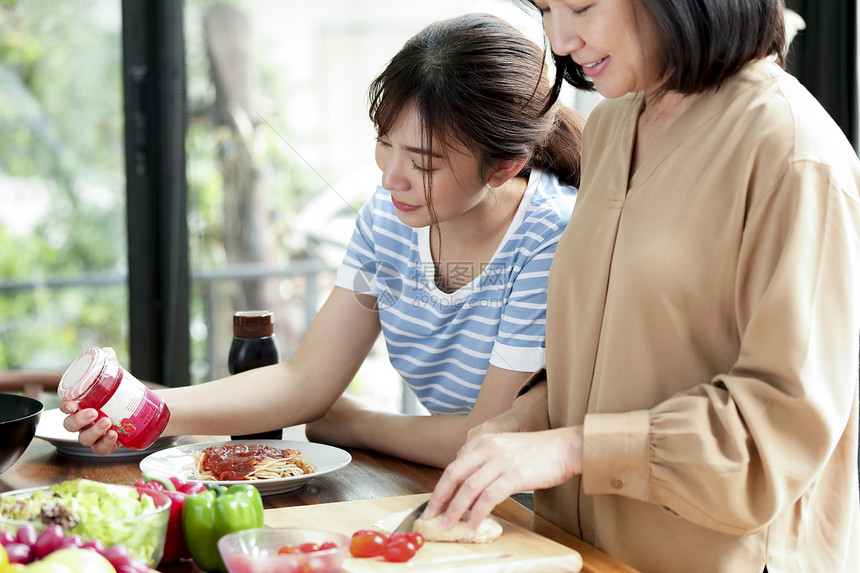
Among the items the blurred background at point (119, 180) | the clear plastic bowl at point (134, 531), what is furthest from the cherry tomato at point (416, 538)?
the blurred background at point (119, 180)

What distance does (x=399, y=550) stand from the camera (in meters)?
0.91

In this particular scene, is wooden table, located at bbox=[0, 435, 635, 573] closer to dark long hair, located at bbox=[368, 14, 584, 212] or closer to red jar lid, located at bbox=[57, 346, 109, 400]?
red jar lid, located at bbox=[57, 346, 109, 400]

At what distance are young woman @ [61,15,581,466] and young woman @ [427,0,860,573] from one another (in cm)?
31

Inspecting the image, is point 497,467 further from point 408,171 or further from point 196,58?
point 196,58

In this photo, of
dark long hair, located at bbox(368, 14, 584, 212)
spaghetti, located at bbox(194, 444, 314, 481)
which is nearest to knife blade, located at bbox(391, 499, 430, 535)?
spaghetti, located at bbox(194, 444, 314, 481)

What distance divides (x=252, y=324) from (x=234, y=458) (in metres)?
0.29

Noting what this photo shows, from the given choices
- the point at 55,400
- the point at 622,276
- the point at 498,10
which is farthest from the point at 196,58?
the point at 622,276

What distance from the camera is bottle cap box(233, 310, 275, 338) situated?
58.2 inches

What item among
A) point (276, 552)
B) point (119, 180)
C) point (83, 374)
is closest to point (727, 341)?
point (276, 552)

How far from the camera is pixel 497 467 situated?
3.13ft

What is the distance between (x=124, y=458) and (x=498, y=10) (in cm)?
94

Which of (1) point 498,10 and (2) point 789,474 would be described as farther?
(1) point 498,10

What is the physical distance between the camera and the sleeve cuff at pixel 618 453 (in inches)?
37.2

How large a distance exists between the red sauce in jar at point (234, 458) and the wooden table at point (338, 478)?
52 millimetres
